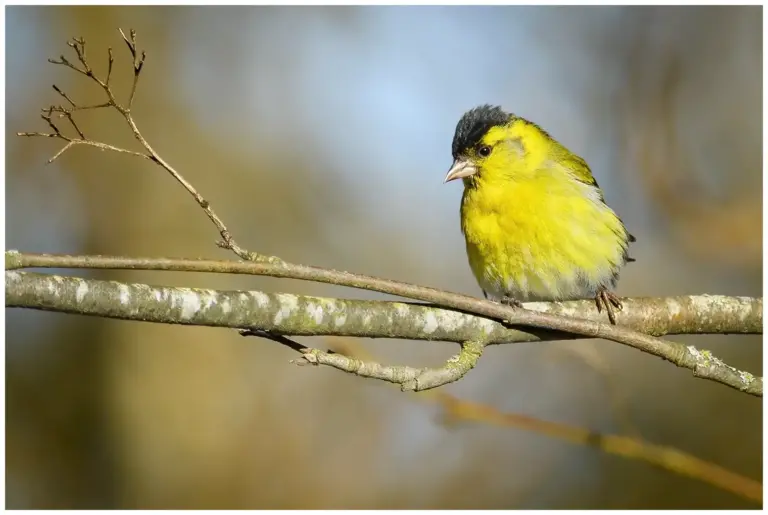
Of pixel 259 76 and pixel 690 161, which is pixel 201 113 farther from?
pixel 690 161

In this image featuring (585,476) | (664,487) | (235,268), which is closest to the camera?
(235,268)

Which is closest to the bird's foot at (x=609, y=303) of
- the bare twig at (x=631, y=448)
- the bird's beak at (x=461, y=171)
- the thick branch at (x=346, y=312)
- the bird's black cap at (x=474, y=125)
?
the thick branch at (x=346, y=312)

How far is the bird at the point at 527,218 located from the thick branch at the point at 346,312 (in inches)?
13.0

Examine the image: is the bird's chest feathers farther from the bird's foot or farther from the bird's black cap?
the bird's foot

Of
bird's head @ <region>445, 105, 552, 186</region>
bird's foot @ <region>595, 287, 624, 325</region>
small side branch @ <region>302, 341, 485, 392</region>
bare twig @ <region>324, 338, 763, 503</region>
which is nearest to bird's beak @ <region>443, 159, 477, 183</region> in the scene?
bird's head @ <region>445, 105, 552, 186</region>

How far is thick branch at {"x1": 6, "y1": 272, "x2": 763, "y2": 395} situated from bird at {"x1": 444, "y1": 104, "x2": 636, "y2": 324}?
0.33 m

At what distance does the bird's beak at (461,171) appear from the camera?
379cm

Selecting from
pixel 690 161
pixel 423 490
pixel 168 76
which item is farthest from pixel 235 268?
pixel 168 76

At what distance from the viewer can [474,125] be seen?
3.82 m

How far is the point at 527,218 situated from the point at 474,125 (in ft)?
1.93

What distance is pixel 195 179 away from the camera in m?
5.91

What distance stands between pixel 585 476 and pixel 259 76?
3555mm

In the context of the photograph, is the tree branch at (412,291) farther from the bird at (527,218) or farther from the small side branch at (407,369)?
the bird at (527,218)

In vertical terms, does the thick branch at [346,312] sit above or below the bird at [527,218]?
below
